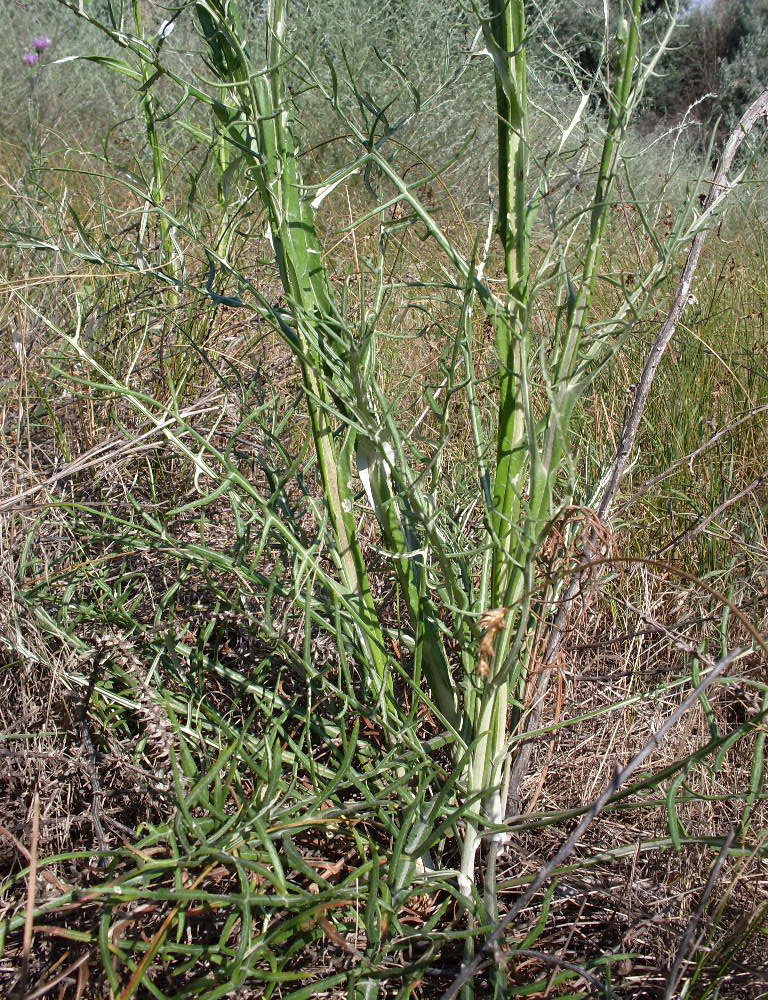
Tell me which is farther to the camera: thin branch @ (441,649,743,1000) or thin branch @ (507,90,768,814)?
thin branch @ (507,90,768,814)

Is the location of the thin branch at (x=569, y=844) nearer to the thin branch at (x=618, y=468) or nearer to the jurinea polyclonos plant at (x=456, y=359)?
the jurinea polyclonos plant at (x=456, y=359)

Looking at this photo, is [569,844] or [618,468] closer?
[569,844]

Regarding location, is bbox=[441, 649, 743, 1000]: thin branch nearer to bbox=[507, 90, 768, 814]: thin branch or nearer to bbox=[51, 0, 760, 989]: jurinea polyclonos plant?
bbox=[51, 0, 760, 989]: jurinea polyclonos plant

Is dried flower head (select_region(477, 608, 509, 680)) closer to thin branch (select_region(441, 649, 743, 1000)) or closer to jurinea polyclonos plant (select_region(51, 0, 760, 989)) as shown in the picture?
jurinea polyclonos plant (select_region(51, 0, 760, 989))

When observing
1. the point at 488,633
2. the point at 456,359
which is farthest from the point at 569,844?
the point at 456,359

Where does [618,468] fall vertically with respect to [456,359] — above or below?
below

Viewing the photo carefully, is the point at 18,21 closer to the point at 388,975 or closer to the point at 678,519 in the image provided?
the point at 678,519

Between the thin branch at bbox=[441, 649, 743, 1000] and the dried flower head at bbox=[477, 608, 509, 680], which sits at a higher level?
the dried flower head at bbox=[477, 608, 509, 680]

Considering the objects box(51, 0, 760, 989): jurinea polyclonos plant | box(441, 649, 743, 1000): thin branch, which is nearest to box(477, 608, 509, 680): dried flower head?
box(51, 0, 760, 989): jurinea polyclonos plant

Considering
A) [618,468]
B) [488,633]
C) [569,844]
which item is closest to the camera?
[569,844]

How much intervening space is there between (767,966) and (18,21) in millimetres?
7352

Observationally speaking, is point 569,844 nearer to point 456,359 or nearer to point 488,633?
point 488,633

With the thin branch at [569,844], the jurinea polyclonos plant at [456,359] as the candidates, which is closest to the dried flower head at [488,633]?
Answer: the jurinea polyclonos plant at [456,359]

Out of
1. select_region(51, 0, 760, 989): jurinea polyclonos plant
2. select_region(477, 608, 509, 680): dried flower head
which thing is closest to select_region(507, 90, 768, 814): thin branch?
select_region(51, 0, 760, 989): jurinea polyclonos plant
